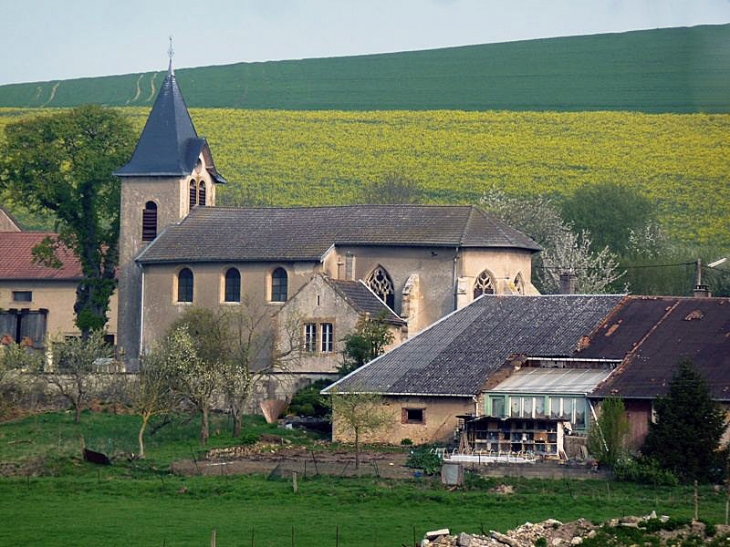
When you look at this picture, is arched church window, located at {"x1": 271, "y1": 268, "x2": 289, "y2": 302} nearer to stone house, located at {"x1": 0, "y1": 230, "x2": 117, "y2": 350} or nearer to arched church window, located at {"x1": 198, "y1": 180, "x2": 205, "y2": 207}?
arched church window, located at {"x1": 198, "y1": 180, "x2": 205, "y2": 207}

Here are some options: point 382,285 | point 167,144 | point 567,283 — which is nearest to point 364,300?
point 382,285

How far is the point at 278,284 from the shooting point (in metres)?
69.1

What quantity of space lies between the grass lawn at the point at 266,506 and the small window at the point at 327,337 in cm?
1327

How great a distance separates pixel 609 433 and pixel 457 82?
254ft

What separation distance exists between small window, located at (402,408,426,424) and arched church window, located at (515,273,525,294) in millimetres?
13362

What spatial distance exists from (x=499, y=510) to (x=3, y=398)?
25201 millimetres

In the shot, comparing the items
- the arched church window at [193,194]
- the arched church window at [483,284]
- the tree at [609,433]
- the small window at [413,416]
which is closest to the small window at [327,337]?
the arched church window at [483,284]

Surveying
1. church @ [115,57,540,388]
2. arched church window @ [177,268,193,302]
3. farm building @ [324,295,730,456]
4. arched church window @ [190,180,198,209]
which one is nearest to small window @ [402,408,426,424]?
farm building @ [324,295,730,456]

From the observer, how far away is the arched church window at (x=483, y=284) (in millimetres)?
67188

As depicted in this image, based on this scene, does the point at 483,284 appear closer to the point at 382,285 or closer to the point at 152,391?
the point at 382,285

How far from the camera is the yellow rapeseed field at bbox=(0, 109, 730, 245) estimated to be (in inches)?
3967

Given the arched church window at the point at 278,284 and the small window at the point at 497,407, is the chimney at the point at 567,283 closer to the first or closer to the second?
the arched church window at the point at 278,284

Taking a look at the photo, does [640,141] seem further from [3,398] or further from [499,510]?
[499,510]

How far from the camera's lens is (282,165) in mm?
114500
